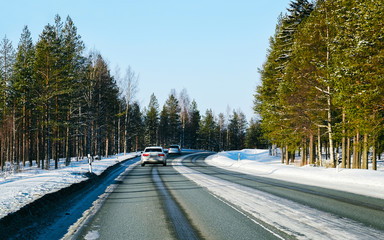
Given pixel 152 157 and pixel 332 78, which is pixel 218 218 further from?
pixel 152 157

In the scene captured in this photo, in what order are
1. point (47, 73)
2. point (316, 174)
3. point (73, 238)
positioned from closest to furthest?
1. point (73, 238)
2. point (316, 174)
3. point (47, 73)

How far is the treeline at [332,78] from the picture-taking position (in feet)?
47.1

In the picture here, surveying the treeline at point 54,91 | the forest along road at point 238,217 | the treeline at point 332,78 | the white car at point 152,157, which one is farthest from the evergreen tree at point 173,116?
the forest along road at point 238,217

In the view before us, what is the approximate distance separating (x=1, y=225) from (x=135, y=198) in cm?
455

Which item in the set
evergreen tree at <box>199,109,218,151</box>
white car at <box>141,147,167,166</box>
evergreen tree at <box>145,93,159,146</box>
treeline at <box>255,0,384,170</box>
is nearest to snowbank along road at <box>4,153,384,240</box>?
treeline at <box>255,0,384,170</box>

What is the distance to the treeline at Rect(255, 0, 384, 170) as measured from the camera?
47.1ft

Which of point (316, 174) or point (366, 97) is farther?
point (316, 174)

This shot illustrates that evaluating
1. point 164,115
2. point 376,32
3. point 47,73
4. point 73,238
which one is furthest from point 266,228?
point 164,115

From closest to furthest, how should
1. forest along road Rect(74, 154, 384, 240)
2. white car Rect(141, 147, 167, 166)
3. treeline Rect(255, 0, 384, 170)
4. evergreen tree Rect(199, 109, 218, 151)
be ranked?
forest along road Rect(74, 154, 384, 240)
treeline Rect(255, 0, 384, 170)
white car Rect(141, 147, 167, 166)
evergreen tree Rect(199, 109, 218, 151)

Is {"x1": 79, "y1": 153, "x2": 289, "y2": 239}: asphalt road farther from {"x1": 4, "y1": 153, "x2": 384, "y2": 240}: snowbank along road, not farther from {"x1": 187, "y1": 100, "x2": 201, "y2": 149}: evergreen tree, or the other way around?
{"x1": 187, "y1": 100, "x2": 201, "y2": 149}: evergreen tree

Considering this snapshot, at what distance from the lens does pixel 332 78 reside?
15930 mm

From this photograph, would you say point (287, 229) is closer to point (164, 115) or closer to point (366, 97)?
point (366, 97)

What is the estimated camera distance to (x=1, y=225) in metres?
5.27

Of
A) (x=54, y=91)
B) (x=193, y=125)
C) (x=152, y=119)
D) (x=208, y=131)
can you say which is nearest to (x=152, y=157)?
(x=54, y=91)
